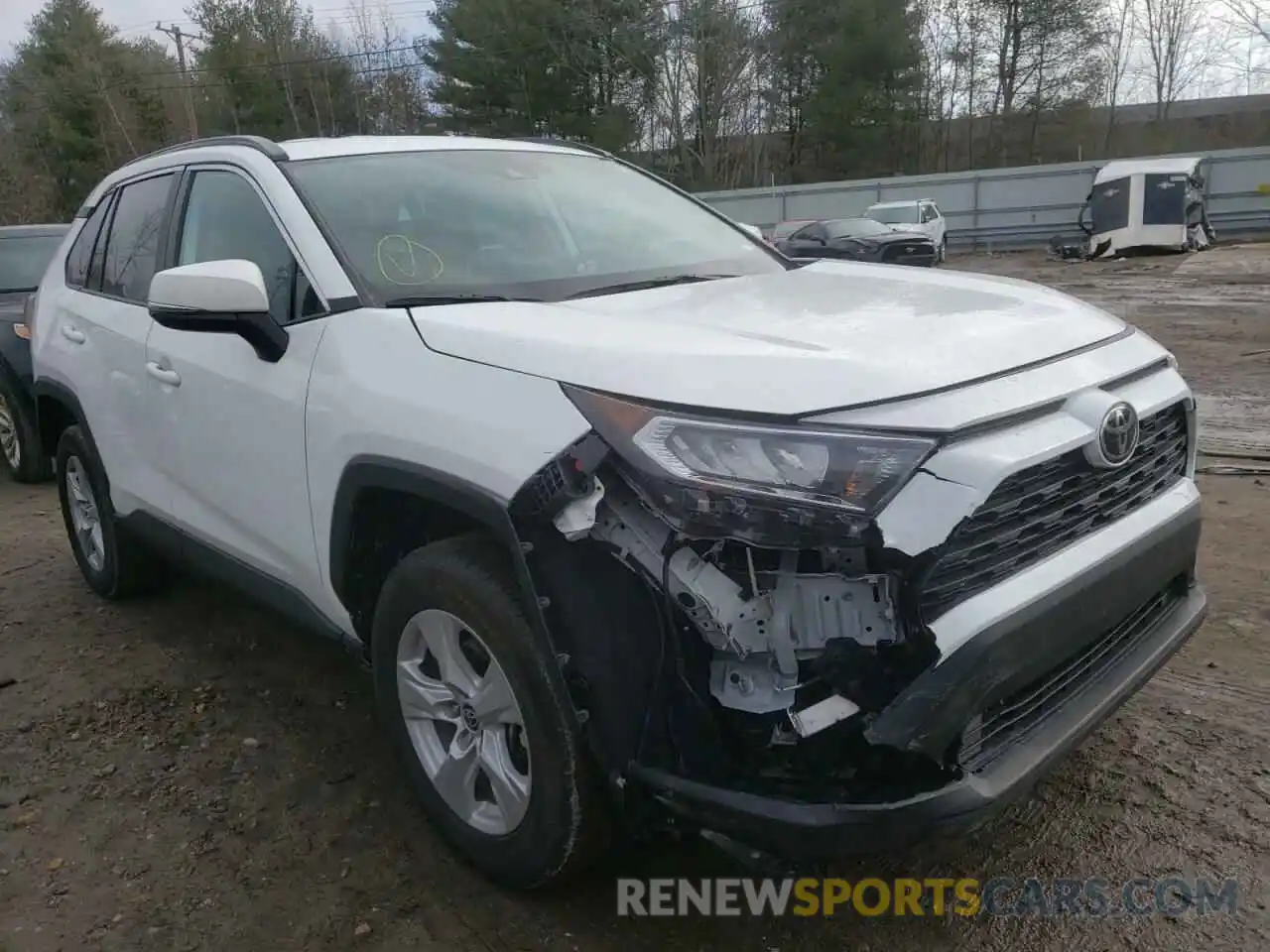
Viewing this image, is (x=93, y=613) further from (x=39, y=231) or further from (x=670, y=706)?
(x=39, y=231)

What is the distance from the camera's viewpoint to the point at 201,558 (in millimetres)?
3479

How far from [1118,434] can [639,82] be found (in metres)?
39.9

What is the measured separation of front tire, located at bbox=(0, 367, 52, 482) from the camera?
701cm

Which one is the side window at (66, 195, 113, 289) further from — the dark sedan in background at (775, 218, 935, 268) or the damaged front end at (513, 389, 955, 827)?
the dark sedan in background at (775, 218, 935, 268)

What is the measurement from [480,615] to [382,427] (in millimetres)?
525

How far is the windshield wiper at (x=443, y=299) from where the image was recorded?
266cm

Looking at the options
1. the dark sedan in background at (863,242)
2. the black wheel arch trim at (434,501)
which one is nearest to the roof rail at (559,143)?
the black wheel arch trim at (434,501)

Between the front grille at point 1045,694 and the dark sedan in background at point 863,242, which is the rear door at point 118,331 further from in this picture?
the dark sedan in background at point 863,242

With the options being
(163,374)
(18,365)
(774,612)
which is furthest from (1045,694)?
(18,365)

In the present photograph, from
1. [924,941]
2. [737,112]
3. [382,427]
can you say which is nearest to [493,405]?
[382,427]

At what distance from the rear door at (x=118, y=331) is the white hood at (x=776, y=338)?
1674 mm

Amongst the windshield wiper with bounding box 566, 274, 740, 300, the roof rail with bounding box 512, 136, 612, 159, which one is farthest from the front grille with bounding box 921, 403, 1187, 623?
the roof rail with bounding box 512, 136, 612, 159

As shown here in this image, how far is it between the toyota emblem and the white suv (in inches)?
0.5

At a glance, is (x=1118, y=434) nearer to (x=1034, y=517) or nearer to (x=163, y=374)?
(x=1034, y=517)
